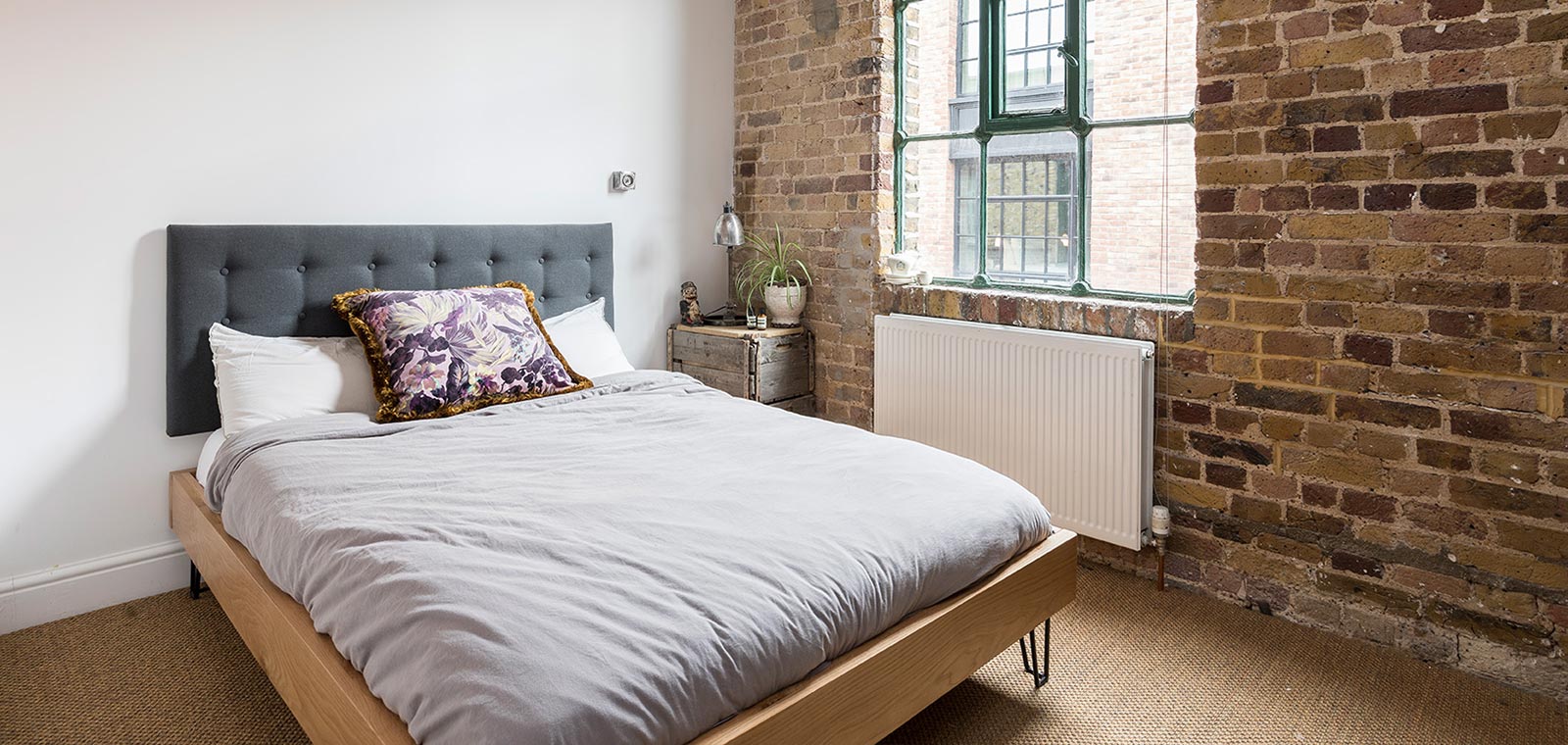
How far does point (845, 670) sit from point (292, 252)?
242 cm

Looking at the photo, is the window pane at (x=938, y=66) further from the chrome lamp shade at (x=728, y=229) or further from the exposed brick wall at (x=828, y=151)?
the chrome lamp shade at (x=728, y=229)

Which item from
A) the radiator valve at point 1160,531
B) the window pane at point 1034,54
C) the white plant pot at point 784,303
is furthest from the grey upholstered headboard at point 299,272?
the radiator valve at point 1160,531

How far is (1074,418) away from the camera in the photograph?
10.4 feet

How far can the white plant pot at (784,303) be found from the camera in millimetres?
4105

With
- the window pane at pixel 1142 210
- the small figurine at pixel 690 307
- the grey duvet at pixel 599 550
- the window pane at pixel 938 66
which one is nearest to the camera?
the grey duvet at pixel 599 550

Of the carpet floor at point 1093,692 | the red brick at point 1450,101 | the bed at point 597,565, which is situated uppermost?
the red brick at point 1450,101

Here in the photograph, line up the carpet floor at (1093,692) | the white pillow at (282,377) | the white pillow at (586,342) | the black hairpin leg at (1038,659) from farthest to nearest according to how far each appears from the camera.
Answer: the white pillow at (586,342) < the white pillow at (282,377) < the black hairpin leg at (1038,659) < the carpet floor at (1093,692)

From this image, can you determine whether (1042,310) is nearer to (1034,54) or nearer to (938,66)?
(1034,54)

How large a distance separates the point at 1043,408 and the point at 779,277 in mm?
1397

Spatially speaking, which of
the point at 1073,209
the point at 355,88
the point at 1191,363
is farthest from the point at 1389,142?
the point at 355,88

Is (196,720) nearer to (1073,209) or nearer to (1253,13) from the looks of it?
(1073,209)

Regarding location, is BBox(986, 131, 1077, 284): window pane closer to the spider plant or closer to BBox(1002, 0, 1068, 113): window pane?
BBox(1002, 0, 1068, 113): window pane

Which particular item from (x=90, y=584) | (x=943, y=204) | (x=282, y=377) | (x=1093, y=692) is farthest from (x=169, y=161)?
(x=1093, y=692)

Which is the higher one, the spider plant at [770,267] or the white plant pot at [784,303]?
the spider plant at [770,267]
